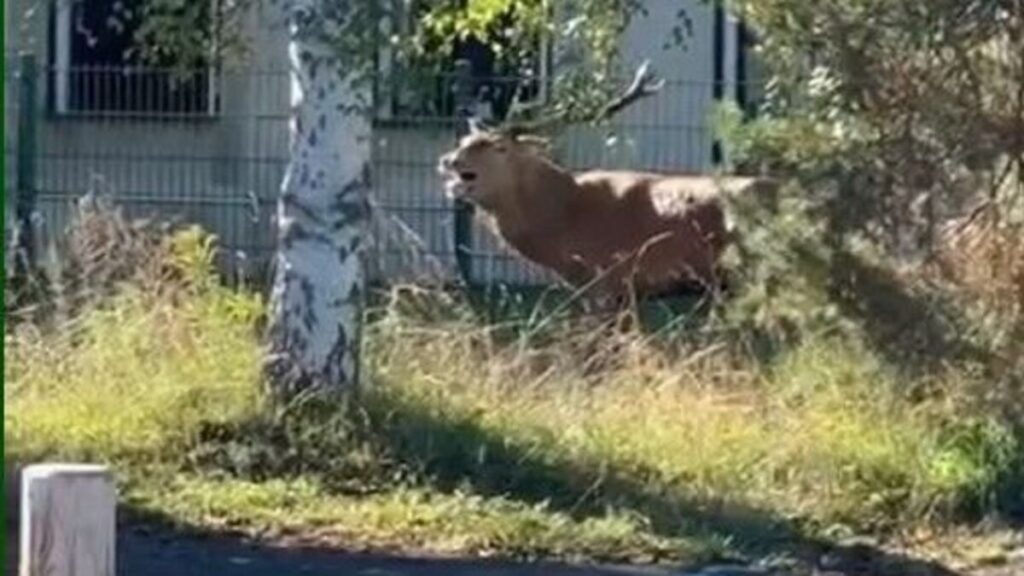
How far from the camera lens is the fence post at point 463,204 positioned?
19281 mm

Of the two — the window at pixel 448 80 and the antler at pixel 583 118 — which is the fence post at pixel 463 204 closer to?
the window at pixel 448 80

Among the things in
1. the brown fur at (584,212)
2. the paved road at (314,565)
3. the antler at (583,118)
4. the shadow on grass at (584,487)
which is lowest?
the paved road at (314,565)

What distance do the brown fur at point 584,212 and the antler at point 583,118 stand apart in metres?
0.12

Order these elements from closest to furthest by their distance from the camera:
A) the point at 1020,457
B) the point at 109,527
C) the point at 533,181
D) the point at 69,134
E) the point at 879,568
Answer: the point at 109,527
the point at 879,568
the point at 1020,457
the point at 533,181
the point at 69,134

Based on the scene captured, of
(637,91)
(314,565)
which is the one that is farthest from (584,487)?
(637,91)

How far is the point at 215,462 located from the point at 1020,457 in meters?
3.40

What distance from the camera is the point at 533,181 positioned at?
1919 centimetres

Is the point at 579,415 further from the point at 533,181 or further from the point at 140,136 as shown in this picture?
the point at 140,136

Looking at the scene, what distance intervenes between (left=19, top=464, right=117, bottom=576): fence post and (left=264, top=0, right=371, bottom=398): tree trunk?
6782 mm

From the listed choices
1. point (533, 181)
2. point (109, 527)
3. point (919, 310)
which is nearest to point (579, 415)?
point (919, 310)

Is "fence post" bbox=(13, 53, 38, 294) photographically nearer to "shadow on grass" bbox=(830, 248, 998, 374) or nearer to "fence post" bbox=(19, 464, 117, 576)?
"shadow on grass" bbox=(830, 248, 998, 374)

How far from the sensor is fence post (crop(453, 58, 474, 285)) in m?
19.3

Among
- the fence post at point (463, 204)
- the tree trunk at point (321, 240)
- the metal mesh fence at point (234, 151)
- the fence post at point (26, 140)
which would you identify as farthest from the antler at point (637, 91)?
the fence post at point (26, 140)

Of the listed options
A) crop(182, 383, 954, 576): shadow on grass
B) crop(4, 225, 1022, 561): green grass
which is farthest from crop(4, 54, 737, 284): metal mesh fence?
crop(182, 383, 954, 576): shadow on grass
